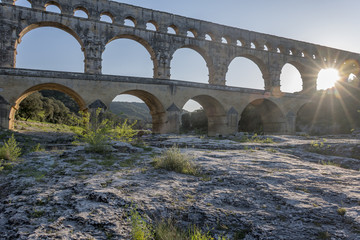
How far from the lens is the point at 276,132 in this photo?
26.2 m

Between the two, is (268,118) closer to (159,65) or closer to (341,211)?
(159,65)

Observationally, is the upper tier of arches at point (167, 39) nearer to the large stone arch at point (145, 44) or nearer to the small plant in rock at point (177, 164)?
the large stone arch at point (145, 44)

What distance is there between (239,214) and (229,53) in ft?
85.4

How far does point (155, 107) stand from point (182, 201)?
18.4m

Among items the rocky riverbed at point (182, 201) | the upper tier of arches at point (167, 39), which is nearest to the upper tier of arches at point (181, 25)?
the upper tier of arches at point (167, 39)

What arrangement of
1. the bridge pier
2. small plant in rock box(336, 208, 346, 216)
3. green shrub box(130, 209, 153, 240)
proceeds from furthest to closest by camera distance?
the bridge pier → small plant in rock box(336, 208, 346, 216) → green shrub box(130, 209, 153, 240)

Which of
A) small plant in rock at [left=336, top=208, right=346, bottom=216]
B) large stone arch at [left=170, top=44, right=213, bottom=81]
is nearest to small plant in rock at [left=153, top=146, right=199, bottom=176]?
small plant in rock at [left=336, top=208, right=346, bottom=216]

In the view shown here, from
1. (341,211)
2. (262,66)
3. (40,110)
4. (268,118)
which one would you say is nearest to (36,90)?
(341,211)

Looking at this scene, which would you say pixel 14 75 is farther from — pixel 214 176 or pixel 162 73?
pixel 214 176

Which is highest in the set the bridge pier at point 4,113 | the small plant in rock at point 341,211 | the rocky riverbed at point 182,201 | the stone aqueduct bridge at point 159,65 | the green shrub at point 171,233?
the stone aqueduct bridge at point 159,65

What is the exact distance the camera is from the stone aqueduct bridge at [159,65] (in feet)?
57.8

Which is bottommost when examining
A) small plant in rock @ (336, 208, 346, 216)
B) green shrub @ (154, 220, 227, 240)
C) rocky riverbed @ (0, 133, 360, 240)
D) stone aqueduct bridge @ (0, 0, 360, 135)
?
green shrub @ (154, 220, 227, 240)

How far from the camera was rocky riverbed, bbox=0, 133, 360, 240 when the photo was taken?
7.98 ft

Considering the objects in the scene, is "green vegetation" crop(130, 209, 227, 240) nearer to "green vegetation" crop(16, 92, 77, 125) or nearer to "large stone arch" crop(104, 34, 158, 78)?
"large stone arch" crop(104, 34, 158, 78)
